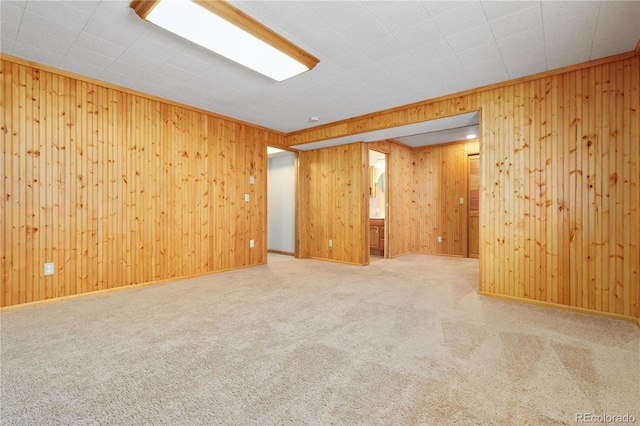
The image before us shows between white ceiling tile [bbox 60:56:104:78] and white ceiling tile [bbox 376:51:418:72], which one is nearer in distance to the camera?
white ceiling tile [bbox 376:51:418:72]

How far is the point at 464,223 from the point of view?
6340mm

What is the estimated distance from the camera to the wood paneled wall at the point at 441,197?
6.42 meters

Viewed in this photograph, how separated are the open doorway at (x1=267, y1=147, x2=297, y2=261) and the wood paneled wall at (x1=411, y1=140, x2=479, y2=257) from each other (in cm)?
302

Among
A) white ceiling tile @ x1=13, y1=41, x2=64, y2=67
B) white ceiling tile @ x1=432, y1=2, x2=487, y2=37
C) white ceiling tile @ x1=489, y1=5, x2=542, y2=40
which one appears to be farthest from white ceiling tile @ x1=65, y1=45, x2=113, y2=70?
white ceiling tile @ x1=489, y1=5, x2=542, y2=40

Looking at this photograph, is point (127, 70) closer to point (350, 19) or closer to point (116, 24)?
point (116, 24)

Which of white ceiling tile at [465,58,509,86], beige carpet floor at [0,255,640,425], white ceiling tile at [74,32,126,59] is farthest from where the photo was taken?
white ceiling tile at [465,58,509,86]

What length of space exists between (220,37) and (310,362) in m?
2.59

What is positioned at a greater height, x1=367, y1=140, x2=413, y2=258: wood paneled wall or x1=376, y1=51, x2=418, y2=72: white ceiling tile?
x1=376, y1=51, x2=418, y2=72: white ceiling tile

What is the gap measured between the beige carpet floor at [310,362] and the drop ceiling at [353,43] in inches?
98.1

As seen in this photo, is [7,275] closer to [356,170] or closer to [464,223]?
[356,170]

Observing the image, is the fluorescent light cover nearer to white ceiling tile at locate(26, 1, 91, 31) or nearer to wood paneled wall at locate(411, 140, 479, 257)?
white ceiling tile at locate(26, 1, 91, 31)

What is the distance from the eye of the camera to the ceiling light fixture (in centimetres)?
202

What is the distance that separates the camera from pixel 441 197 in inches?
264

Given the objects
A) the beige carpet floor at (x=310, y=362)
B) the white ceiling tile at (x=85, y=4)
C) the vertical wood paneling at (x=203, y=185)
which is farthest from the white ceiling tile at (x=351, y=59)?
the beige carpet floor at (x=310, y=362)
